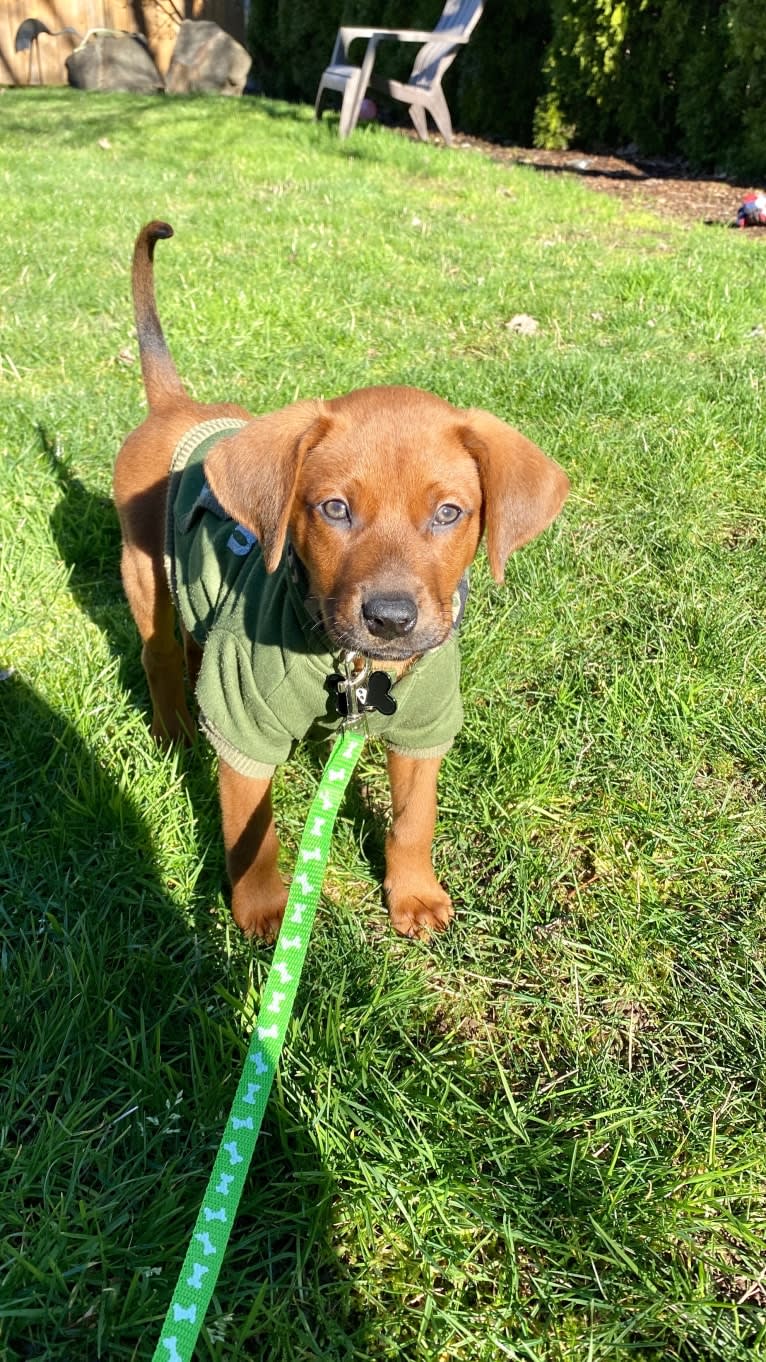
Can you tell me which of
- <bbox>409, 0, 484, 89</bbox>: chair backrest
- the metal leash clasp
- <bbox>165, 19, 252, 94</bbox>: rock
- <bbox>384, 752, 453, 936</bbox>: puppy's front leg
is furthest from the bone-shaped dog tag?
<bbox>165, 19, 252, 94</bbox>: rock

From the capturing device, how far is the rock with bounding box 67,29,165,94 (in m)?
20.0

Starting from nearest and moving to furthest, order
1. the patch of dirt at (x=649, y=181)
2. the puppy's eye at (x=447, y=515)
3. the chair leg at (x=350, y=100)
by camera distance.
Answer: the puppy's eye at (x=447, y=515) < the patch of dirt at (x=649, y=181) < the chair leg at (x=350, y=100)

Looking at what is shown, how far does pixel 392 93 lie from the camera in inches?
479

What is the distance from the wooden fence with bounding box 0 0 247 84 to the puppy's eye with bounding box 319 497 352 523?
24057mm

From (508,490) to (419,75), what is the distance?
12859 mm

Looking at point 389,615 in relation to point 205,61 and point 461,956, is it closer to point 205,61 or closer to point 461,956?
point 461,956

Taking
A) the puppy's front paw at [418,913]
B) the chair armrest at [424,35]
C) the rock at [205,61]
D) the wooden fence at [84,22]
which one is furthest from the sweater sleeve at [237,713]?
the wooden fence at [84,22]

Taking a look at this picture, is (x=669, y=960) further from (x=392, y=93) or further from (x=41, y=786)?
(x=392, y=93)

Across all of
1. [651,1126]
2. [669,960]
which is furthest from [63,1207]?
[669,960]

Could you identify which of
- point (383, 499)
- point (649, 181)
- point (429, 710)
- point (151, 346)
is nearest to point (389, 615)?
point (383, 499)

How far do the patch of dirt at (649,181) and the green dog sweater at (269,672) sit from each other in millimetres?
7697

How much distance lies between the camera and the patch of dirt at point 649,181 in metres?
9.70

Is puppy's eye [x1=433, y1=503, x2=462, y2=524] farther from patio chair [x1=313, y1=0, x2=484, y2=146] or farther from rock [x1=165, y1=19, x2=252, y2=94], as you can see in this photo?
rock [x1=165, y1=19, x2=252, y2=94]

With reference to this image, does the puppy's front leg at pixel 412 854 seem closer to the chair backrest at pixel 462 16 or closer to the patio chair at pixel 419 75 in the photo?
the patio chair at pixel 419 75
